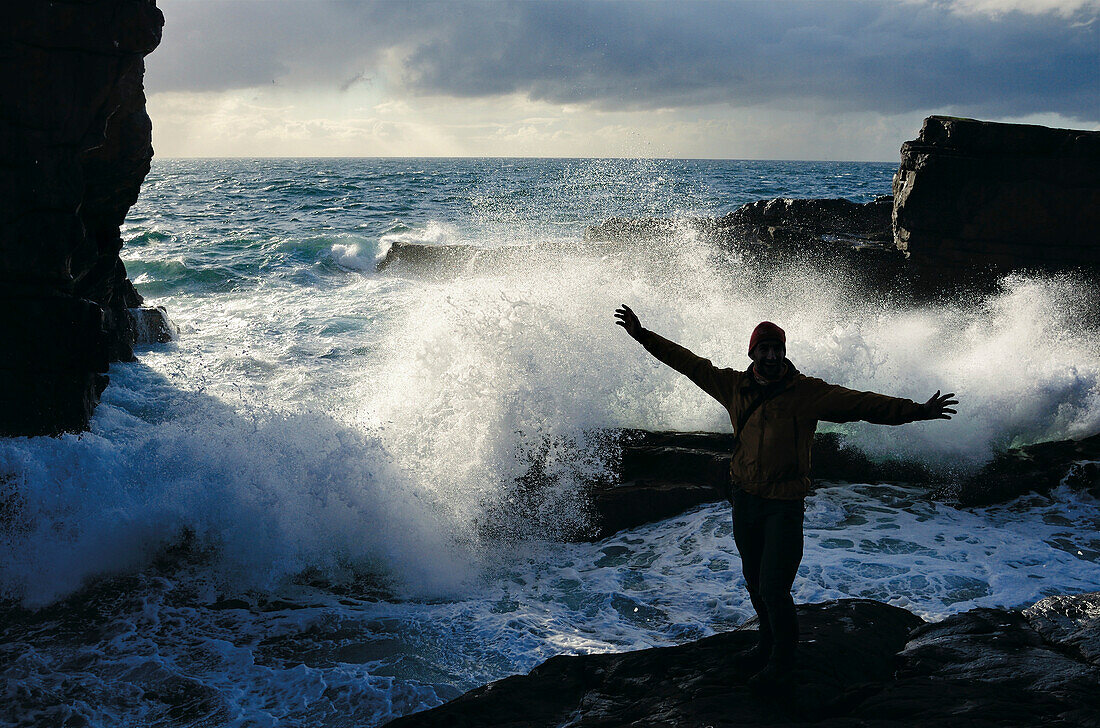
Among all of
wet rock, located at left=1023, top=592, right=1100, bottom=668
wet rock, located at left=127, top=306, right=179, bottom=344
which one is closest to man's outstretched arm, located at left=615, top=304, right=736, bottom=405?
wet rock, located at left=1023, top=592, right=1100, bottom=668

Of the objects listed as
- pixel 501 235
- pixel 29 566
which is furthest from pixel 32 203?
pixel 501 235

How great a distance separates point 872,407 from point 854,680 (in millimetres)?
1294

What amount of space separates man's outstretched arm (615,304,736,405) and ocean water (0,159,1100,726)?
2073 millimetres

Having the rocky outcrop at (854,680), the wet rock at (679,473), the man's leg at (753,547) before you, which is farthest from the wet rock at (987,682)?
the wet rock at (679,473)

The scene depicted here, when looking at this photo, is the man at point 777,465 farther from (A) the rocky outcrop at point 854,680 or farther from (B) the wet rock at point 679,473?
(B) the wet rock at point 679,473

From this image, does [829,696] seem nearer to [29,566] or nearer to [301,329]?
[29,566]

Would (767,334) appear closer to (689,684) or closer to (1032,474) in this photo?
(689,684)

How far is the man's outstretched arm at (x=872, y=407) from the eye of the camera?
9.93 ft

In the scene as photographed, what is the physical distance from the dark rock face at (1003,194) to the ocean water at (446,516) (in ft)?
2.15

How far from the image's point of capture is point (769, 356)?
3307 millimetres

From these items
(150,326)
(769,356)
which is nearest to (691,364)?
(769,356)

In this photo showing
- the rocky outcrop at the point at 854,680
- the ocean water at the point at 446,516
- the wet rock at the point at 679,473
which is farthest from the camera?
the wet rock at the point at 679,473

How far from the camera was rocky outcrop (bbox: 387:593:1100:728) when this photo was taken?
3.14m

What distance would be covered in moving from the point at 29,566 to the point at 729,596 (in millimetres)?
5194
